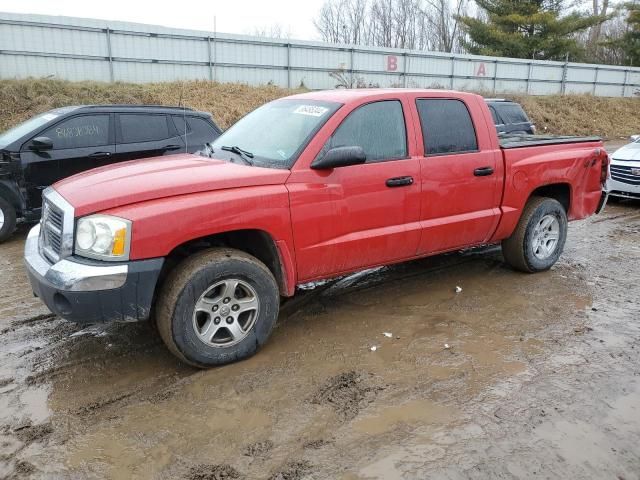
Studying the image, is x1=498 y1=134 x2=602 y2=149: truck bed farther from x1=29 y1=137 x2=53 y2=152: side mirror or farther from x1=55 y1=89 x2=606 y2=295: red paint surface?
x1=29 y1=137 x2=53 y2=152: side mirror

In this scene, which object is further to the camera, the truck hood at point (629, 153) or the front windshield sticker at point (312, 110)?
the truck hood at point (629, 153)

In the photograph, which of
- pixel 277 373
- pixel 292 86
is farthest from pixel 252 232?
pixel 292 86

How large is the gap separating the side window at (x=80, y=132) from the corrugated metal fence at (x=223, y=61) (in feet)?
32.1

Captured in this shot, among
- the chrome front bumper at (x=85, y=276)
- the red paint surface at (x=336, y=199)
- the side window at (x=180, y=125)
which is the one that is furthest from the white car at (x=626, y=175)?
the chrome front bumper at (x=85, y=276)

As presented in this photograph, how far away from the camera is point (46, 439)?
9.71 feet

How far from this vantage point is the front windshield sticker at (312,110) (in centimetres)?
426

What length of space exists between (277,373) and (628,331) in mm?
2903

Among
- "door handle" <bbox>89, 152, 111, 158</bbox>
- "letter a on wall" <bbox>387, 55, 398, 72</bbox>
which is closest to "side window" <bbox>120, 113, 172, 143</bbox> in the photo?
"door handle" <bbox>89, 152, 111, 158</bbox>

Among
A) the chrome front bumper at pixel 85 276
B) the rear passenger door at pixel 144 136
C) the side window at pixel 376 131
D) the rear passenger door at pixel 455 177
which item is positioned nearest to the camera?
the chrome front bumper at pixel 85 276

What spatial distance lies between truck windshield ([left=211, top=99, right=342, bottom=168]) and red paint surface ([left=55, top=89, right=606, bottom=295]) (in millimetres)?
110

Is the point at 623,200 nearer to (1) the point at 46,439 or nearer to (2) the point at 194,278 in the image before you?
(2) the point at 194,278

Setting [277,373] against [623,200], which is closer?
[277,373]

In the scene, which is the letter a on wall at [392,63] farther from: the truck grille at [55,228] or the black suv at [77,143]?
the truck grille at [55,228]

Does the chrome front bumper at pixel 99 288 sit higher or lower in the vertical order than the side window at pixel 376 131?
lower
